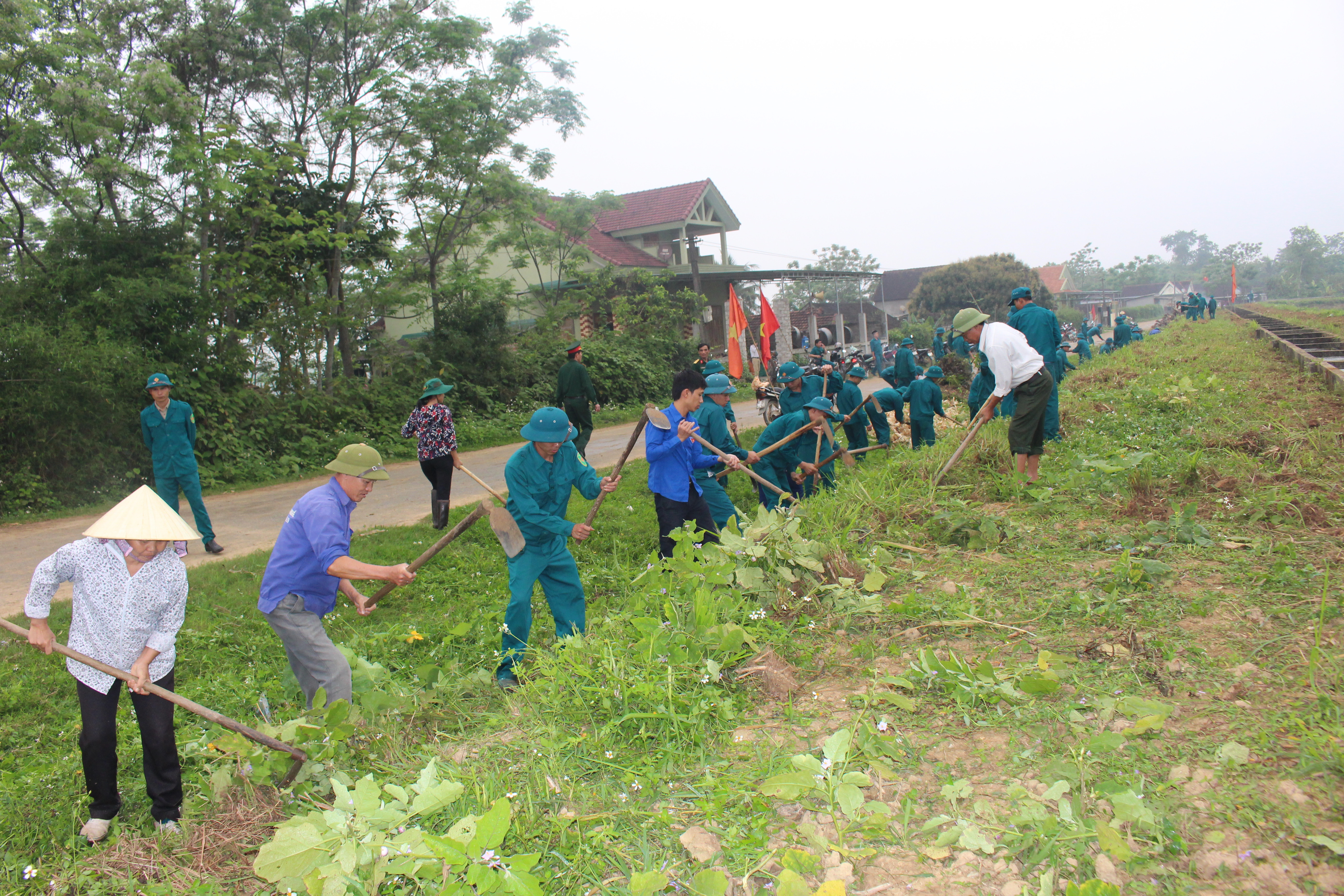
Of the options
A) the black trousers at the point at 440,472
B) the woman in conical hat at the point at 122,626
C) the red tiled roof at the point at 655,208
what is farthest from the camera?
the red tiled roof at the point at 655,208

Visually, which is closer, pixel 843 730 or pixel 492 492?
pixel 843 730

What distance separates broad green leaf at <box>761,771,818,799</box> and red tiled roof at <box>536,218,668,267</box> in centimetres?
2275

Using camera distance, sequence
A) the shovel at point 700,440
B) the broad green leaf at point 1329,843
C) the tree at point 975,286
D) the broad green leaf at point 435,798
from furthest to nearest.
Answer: the tree at point 975,286 < the shovel at point 700,440 < the broad green leaf at point 435,798 < the broad green leaf at point 1329,843

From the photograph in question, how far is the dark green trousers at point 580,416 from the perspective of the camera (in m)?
9.84

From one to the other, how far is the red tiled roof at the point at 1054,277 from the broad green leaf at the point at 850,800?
62.5 metres

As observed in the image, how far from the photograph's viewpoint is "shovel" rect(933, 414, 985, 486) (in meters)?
6.14

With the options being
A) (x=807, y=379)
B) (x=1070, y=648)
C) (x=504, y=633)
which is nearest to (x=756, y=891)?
(x=1070, y=648)

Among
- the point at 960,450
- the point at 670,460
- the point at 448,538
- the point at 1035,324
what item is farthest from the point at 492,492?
the point at 1035,324

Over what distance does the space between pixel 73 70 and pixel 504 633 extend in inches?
444

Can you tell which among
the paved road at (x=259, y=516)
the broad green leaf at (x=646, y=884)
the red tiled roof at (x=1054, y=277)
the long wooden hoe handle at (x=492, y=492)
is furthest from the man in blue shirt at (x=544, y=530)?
the red tiled roof at (x=1054, y=277)

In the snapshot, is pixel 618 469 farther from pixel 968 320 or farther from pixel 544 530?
pixel 968 320

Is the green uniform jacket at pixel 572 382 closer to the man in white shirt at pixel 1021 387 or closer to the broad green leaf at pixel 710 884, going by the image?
the man in white shirt at pixel 1021 387

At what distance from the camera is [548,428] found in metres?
4.75

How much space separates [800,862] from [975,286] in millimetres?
42147
